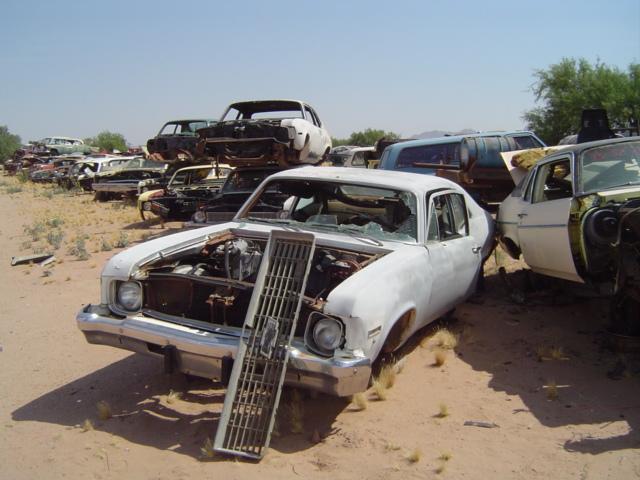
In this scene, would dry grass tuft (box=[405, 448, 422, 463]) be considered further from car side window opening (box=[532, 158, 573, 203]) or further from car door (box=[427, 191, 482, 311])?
car side window opening (box=[532, 158, 573, 203])

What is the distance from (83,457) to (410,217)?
3093 millimetres

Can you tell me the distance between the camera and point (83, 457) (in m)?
3.70

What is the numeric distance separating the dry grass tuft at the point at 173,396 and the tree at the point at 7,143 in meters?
62.9

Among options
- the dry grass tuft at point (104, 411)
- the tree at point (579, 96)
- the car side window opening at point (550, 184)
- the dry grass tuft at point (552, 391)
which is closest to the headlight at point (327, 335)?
the dry grass tuft at point (104, 411)

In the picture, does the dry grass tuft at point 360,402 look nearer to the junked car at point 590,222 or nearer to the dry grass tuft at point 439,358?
the dry grass tuft at point 439,358

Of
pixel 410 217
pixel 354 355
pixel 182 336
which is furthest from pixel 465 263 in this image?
pixel 182 336

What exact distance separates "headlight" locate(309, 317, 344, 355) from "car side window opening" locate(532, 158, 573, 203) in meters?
3.67

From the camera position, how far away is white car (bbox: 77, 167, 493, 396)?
3.74m

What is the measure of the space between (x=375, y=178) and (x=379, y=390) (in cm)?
195

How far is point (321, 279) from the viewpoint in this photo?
4570 mm

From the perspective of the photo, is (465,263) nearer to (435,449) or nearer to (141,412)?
(435,449)

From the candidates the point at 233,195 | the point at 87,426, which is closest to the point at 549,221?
the point at 87,426

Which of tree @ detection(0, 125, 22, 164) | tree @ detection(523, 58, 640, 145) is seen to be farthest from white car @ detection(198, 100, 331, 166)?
tree @ detection(0, 125, 22, 164)

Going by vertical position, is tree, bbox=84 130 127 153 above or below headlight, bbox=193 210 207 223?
above
